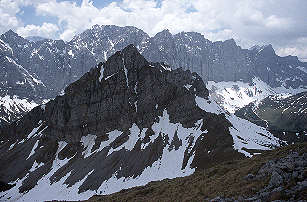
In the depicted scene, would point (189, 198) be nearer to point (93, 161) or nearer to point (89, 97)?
point (93, 161)

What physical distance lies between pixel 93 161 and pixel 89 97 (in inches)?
1915

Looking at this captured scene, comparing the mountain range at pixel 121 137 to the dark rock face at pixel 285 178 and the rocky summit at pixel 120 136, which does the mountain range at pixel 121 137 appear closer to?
the rocky summit at pixel 120 136

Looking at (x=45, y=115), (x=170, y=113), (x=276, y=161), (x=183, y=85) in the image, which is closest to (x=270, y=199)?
(x=276, y=161)

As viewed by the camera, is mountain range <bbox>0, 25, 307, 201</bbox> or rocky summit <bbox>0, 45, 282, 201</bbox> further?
rocky summit <bbox>0, 45, 282, 201</bbox>

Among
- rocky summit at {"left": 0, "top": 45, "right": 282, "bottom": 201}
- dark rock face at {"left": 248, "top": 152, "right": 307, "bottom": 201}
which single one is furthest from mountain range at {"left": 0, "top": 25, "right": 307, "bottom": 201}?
dark rock face at {"left": 248, "top": 152, "right": 307, "bottom": 201}

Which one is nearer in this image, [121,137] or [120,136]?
[121,137]

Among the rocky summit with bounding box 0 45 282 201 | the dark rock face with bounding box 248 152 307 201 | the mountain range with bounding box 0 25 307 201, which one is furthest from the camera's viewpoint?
the rocky summit with bounding box 0 45 282 201

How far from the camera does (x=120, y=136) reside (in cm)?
14138

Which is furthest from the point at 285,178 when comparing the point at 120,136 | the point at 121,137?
the point at 120,136

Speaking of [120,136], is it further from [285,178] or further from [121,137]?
[285,178]

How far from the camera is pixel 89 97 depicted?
552 ft

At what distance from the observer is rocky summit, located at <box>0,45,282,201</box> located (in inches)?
4154

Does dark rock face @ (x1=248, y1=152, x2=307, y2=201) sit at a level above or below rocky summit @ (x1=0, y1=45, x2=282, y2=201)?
below

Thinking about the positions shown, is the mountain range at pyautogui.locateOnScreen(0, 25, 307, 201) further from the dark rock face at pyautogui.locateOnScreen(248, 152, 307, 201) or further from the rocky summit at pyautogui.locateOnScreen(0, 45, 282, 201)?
the dark rock face at pyautogui.locateOnScreen(248, 152, 307, 201)
